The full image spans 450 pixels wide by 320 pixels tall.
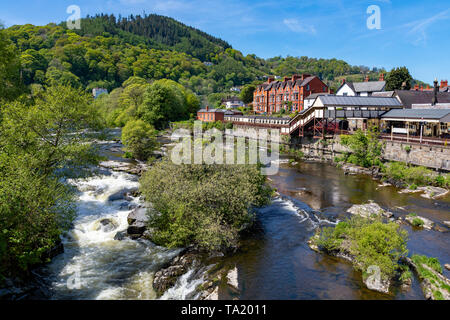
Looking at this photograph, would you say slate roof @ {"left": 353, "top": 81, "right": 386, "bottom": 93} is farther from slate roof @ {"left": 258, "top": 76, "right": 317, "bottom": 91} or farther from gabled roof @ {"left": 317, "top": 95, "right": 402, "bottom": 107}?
gabled roof @ {"left": 317, "top": 95, "right": 402, "bottom": 107}

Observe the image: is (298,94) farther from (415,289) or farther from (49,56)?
(49,56)

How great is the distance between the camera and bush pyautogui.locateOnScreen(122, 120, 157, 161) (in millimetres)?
42094

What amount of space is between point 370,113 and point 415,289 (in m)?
36.3

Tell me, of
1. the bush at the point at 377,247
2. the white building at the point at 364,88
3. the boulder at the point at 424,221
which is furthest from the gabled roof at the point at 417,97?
the bush at the point at 377,247

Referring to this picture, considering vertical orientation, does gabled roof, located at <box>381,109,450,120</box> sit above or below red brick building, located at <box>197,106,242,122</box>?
below

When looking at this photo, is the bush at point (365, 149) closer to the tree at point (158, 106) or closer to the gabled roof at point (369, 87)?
the gabled roof at point (369, 87)

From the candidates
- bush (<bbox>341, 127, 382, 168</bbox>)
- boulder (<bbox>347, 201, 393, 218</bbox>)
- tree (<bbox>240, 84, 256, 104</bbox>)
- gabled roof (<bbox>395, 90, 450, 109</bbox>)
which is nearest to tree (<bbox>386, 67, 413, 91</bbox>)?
gabled roof (<bbox>395, 90, 450, 109</bbox>)

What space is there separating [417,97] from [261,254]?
156 feet

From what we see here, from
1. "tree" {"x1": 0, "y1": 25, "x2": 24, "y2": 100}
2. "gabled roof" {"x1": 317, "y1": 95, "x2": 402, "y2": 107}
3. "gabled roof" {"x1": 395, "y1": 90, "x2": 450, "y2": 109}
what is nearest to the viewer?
"tree" {"x1": 0, "y1": 25, "x2": 24, "y2": 100}

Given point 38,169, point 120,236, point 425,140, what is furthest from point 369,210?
point 38,169

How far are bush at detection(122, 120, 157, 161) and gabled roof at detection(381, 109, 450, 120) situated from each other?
36.0 meters

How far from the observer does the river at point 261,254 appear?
14.3 metres

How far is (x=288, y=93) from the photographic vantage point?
81688 mm

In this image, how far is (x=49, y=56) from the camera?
131500mm
